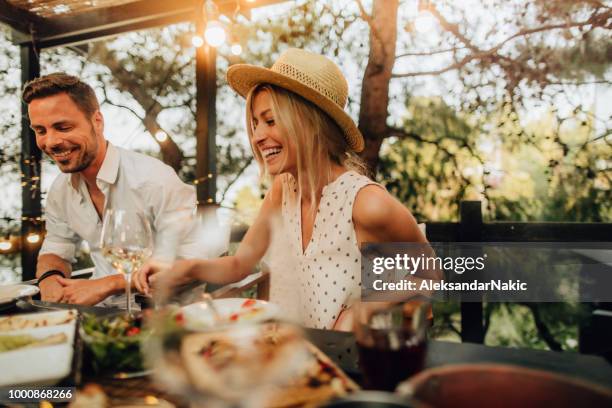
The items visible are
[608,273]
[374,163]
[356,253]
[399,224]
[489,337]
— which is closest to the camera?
[399,224]

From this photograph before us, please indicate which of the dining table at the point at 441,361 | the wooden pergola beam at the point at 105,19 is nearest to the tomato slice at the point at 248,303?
the dining table at the point at 441,361

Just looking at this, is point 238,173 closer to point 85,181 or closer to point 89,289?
point 85,181

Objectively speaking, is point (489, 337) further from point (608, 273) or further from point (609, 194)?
point (609, 194)

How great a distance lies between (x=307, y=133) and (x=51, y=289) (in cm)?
117

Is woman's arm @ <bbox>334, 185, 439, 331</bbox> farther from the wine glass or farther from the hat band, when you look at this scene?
the wine glass

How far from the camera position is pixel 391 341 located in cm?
58

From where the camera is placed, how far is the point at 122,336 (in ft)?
2.42

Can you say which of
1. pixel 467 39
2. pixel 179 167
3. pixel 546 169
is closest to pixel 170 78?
pixel 179 167

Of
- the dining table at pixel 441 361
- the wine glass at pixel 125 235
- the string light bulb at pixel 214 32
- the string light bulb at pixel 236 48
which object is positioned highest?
the string light bulb at pixel 236 48

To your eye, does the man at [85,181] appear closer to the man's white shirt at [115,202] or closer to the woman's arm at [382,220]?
the man's white shirt at [115,202]

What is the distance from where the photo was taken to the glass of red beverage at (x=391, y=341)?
58 cm

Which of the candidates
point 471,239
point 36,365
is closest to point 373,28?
point 471,239

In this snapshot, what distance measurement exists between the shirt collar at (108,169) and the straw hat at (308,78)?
2.61ft

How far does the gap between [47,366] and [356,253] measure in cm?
106
